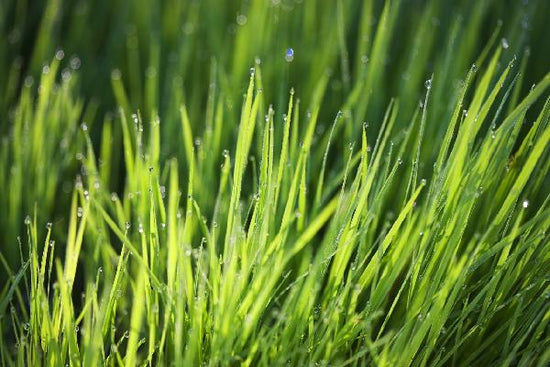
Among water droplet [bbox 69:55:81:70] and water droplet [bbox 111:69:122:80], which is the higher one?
water droplet [bbox 69:55:81:70]

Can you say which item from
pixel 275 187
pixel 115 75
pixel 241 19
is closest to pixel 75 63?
pixel 115 75

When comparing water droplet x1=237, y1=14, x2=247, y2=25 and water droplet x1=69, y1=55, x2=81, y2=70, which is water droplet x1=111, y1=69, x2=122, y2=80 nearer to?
water droplet x1=69, y1=55, x2=81, y2=70

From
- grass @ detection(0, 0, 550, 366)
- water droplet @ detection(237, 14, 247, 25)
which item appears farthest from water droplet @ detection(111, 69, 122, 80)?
water droplet @ detection(237, 14, 247, 25)

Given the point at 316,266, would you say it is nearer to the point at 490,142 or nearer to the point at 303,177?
the point at 303,177

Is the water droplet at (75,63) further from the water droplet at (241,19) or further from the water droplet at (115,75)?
the water droplet at (241,19)

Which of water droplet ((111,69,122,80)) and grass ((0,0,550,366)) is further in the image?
water droplet ((111,69,122,80))

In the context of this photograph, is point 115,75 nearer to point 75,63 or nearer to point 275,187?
point 75,63

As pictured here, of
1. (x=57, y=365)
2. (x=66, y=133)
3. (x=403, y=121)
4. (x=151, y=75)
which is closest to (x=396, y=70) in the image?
(x=403, y=121)

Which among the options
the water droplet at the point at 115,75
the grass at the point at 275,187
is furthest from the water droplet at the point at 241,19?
the water droplet at the point at 115,75
